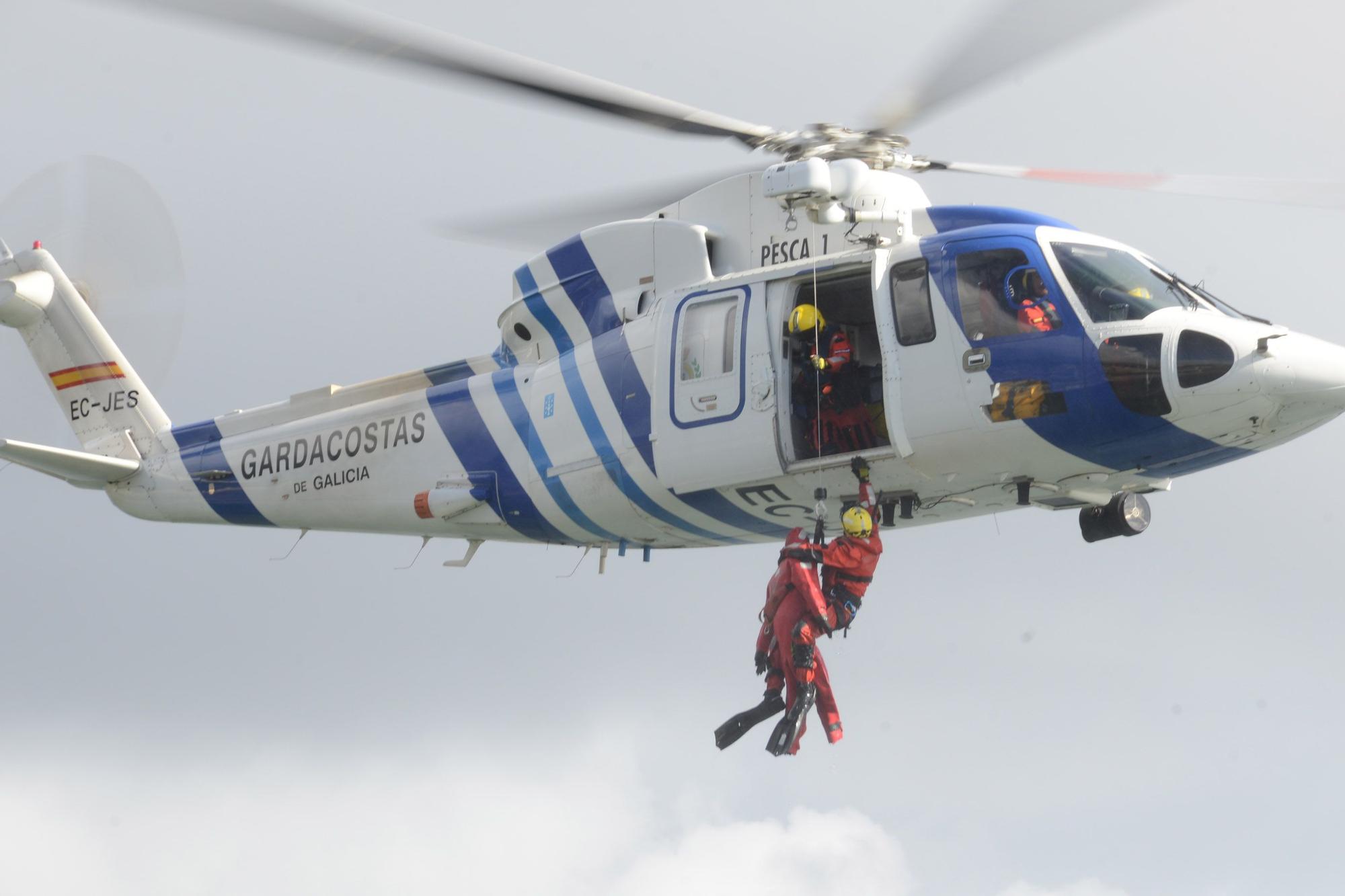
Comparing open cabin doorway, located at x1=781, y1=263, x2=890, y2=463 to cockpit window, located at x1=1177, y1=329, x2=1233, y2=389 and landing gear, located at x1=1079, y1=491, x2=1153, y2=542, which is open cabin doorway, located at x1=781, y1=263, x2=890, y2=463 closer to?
landing gear, located at x1=1079, y1=491, x2=1153, y2=542

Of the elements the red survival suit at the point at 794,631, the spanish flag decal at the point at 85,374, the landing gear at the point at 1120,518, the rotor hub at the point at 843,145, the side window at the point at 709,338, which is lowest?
the red survival suit at the point at 794,631

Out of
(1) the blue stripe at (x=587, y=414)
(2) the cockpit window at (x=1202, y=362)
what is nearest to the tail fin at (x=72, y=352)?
(1) the blue stripe at (x=587, y=414)

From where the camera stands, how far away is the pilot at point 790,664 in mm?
12859

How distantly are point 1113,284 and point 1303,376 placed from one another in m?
1.39

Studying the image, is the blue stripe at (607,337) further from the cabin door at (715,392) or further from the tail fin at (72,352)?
the tail fin at (72,352)

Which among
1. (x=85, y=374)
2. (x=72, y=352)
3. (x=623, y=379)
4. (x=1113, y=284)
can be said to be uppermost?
(x=72, y=352)

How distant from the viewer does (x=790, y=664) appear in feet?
42.7

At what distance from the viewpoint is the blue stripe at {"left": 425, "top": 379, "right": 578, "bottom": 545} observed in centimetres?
1467

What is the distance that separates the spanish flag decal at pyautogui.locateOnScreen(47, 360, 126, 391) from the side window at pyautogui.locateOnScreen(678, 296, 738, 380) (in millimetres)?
7637

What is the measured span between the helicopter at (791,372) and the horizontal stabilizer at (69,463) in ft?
7.24

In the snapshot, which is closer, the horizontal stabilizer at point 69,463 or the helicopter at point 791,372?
the helicopter at point 791,372

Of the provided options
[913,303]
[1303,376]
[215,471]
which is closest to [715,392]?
[913,303]

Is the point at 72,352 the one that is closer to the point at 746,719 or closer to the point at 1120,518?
the point at 746,719

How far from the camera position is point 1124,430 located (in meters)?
11.9
